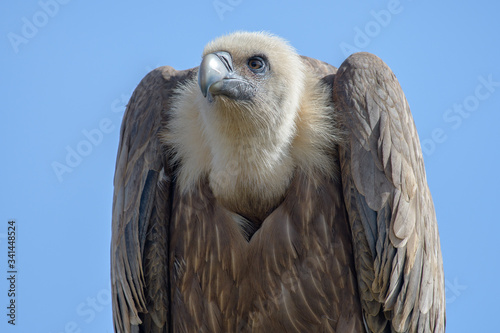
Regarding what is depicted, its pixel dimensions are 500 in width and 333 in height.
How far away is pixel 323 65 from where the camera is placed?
6203 mm

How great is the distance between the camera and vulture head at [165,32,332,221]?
552cm

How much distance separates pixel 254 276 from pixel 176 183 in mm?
1040

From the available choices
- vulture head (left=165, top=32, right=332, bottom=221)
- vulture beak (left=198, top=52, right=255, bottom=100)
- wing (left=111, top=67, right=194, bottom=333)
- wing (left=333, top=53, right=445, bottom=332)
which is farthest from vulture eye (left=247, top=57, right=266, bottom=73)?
wing (left=111, top=67, right=194, bottom=333)

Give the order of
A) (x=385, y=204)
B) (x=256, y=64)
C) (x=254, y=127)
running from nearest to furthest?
1. (x=385, y=204)
2. (x=254, y=127)
3. (x=256, y=64)

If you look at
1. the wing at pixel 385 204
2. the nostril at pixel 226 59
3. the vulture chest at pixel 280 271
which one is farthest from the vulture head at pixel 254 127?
the wing at pixel 385 204

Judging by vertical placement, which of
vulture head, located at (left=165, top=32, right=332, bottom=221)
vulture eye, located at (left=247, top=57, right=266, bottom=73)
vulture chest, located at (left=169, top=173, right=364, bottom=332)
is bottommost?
vulture chest, located at (left=169, top=173, right=364, bottom=332)

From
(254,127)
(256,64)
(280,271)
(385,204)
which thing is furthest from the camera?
(256,64)

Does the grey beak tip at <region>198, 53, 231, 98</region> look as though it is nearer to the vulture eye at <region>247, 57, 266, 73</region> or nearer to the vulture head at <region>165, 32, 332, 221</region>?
the vulture head at <region>165, 32, 332, 221</region>

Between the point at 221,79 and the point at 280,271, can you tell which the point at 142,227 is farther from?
the point at 221,79

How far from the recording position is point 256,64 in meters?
5.69

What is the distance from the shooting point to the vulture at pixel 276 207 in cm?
536

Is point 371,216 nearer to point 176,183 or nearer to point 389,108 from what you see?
point 389,108

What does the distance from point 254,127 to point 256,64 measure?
517 mm

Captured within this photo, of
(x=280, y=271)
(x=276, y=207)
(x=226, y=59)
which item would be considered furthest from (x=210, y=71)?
(x=280, y=271)
